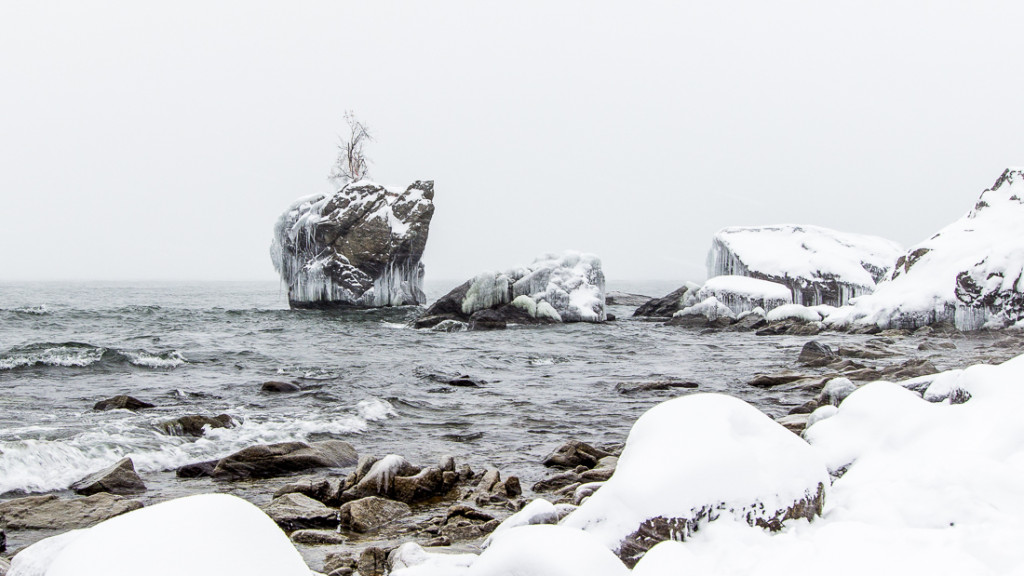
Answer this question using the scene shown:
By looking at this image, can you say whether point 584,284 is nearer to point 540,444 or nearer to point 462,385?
point 462,385

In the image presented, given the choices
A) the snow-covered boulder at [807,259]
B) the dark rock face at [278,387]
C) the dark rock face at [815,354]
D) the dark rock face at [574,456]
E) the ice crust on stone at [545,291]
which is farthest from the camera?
the snow-covered boulder at [807,259]

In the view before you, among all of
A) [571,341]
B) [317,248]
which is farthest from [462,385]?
[317,248]

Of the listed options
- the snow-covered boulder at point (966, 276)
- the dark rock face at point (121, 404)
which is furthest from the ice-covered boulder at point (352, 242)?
the dark rock face at point (121, 404)

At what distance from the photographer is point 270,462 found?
8.88m

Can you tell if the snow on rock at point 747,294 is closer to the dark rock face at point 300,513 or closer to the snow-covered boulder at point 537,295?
the snow-covered boulder at point 537,295

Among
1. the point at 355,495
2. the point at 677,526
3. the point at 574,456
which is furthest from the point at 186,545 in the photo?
the point at 574,456

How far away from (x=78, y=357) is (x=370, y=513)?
16.1 meters

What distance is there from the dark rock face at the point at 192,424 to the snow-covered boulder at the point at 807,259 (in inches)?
1399

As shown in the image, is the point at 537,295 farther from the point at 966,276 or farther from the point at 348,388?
the point at 348,388

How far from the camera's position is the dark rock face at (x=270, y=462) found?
870cm

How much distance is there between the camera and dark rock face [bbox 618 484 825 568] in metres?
4.55

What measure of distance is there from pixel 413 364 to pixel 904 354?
44.1 feet

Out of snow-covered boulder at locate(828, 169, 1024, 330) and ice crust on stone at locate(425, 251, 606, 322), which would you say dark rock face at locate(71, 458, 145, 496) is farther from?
ice crust on stone at locate(425, 251, 606, 322)

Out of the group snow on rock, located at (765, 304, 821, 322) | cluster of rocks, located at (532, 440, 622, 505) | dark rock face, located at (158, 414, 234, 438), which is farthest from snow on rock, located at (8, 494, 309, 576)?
snow on rock, located at (765, 304, 821, 322)
